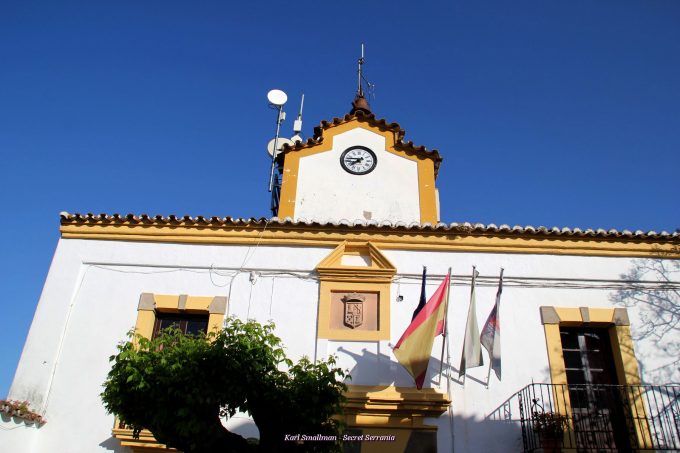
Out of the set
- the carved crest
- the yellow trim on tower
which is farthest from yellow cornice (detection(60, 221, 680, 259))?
the yellow trim on tower

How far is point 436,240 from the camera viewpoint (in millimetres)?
9820

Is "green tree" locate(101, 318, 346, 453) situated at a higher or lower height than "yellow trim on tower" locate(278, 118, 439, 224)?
lower

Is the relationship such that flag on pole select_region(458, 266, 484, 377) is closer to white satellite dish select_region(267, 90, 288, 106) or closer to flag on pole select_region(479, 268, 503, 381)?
flag on pole select_region(479, 268, 503, 381)

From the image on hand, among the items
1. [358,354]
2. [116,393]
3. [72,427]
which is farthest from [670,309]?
[72,427]

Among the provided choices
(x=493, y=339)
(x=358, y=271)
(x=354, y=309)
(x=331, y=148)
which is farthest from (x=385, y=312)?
(x=331, y=148)

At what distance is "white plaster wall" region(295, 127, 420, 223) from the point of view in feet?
37.6

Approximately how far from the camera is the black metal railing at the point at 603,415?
26.7ft

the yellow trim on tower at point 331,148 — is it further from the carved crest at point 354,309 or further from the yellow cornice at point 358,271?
the carved crest at point 354,309

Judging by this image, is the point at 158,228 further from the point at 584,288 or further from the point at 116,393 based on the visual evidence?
the point at 584,288

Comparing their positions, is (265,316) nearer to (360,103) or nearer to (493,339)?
(493,339)

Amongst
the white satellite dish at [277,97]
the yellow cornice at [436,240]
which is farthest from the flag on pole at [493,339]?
the white satellite dish at [277,97]

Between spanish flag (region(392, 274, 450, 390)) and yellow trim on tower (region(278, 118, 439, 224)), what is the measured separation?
3174mm

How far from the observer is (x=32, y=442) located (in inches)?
326

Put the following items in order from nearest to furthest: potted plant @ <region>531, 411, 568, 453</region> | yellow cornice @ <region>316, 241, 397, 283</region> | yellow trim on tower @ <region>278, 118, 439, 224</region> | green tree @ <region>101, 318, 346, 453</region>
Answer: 1. green tree @ <region>101, 318, 346, 453</region>
2. potted plant @ <region>531, 411, 568, 453</region>
3. yellow cornice @ <region>316, 241, 397, 283</region>
4. yellow trim on tower @ <region>278, 118, 439, 224</region>
